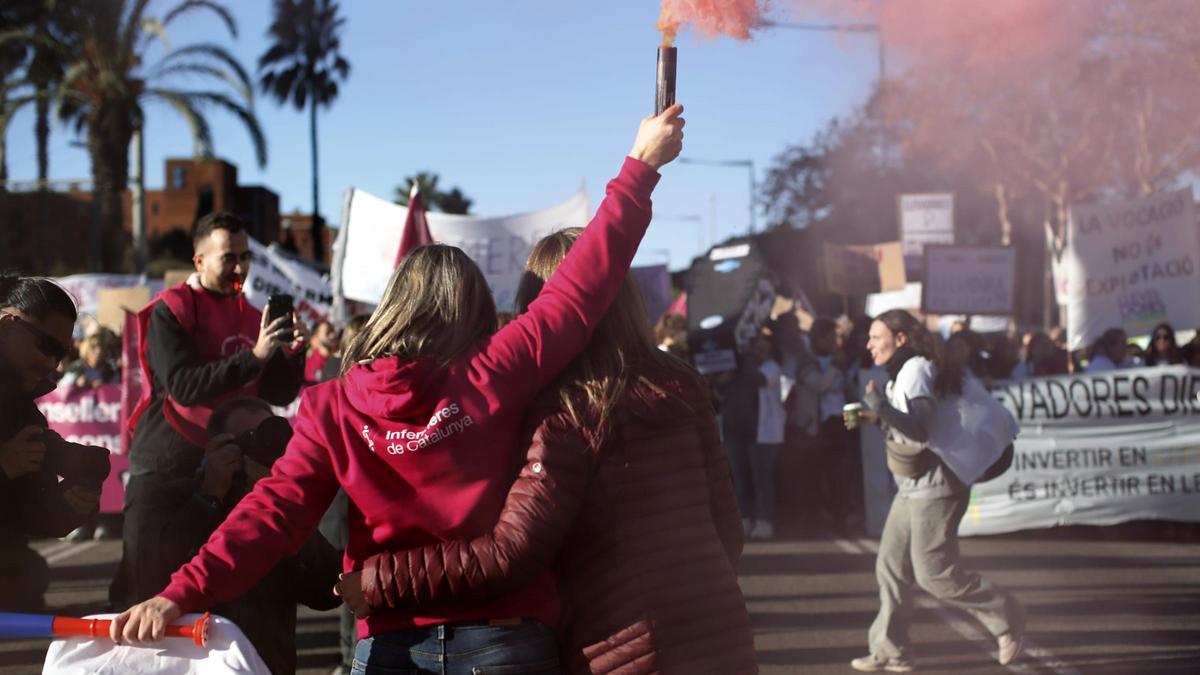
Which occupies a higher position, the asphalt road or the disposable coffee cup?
the disposable coffee cup

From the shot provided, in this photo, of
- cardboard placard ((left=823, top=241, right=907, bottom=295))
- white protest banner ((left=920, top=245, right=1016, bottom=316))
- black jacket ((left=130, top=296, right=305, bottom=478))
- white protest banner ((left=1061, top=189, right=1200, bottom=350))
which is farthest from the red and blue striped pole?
cardboard placard ((left=823, top=241, right=907, bottom=295))

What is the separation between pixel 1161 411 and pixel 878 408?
5.72 metres

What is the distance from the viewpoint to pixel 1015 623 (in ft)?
20.1

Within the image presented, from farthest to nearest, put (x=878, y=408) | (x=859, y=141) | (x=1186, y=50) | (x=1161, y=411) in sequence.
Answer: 1. (x=859, y=141)
2. (x=1161, y=411)
3. (x=1186, y=50)
4. (x=878, y=408)

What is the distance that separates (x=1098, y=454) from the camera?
10.6m

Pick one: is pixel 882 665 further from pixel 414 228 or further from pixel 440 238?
pixel 440 238

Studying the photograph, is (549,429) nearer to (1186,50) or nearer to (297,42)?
(1186,50)

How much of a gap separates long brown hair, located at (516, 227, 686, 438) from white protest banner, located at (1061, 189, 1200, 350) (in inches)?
426

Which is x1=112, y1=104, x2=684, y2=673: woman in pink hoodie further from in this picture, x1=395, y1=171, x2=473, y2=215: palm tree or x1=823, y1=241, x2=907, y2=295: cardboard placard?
x1=395, y1=171, x2=473, y2=215: palm tree

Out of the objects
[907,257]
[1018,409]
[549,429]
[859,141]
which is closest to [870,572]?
[1018,409]

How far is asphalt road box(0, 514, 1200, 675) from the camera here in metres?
6.30

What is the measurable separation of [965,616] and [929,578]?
1.51m

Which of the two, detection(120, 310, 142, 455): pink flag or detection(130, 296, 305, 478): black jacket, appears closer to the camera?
detection(130, 296, 305, 478): black jacket

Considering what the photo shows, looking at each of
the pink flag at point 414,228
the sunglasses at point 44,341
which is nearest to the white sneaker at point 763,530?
the pink flag at point 414,228
